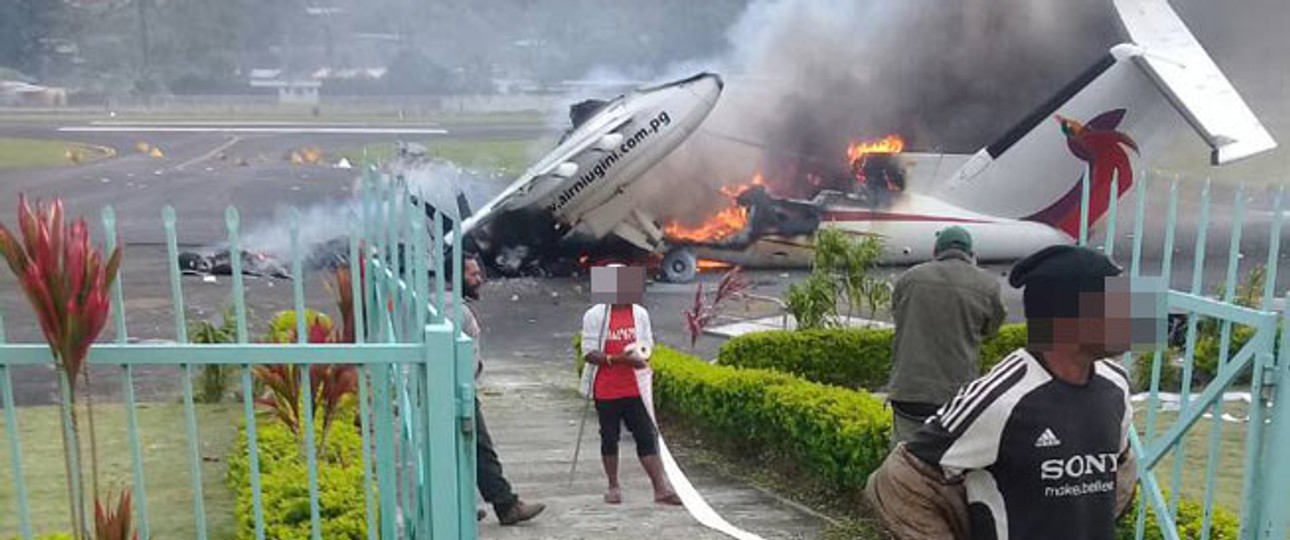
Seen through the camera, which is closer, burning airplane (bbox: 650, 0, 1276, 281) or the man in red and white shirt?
the man in red and white shirt

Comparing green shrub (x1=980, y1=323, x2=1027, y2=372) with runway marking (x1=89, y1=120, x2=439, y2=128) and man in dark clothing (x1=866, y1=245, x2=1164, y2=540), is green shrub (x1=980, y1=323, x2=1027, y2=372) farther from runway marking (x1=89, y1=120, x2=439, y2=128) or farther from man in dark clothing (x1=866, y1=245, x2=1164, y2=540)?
runway marking (x1=89, y1=120, x2=439, y2=128)

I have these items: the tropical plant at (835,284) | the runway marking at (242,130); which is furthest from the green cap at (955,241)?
the runway marking at (242,130)

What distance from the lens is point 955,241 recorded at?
5418mm

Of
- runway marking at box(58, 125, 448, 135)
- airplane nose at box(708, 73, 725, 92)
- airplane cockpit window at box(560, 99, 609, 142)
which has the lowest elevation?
airplane cockpit window at box(560, 99, 609, 142)

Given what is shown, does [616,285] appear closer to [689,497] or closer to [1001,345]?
[689,497]

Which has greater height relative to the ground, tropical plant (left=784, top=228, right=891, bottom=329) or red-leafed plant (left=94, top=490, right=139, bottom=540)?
tropical plant (left=784, top=228, right=891, bottom=329)

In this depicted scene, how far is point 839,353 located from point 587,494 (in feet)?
14.2

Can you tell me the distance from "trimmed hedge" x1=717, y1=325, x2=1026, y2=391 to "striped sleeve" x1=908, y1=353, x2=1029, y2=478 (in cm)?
781

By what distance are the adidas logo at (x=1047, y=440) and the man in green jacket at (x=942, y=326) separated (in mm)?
2749

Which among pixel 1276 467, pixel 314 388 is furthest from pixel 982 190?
pixel 1276 467

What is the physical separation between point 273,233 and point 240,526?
16073 mm

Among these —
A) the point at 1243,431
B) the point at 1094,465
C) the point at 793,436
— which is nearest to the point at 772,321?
→ the point at 1243,431

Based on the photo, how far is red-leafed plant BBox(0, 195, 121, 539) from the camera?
8.98ft

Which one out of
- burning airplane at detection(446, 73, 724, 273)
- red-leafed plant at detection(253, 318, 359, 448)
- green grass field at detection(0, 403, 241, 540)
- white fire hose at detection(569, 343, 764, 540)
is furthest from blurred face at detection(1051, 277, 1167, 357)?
burning airplane at detection(446, 73, 724, 273)
